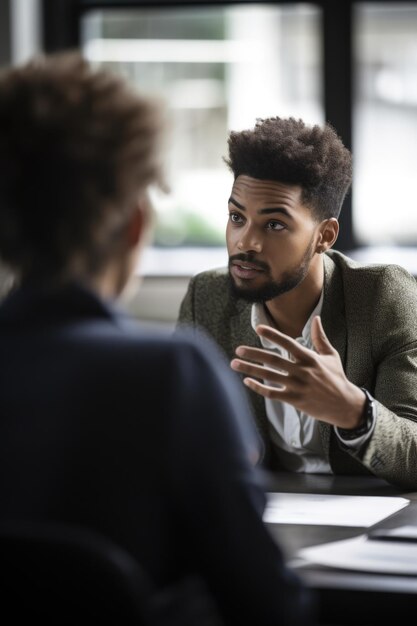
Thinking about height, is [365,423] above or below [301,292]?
below

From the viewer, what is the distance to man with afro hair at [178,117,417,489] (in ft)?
6.91

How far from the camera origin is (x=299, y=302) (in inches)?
88.4

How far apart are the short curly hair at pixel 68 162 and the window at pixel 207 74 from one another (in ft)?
11.5

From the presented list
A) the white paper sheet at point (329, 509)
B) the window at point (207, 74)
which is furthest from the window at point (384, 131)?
the white paper sheet at point (329, 509)

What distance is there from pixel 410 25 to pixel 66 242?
381 centimetres

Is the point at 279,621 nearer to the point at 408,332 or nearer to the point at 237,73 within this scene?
the point at 408,332

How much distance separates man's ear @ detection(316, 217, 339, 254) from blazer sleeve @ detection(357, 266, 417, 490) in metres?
0.15

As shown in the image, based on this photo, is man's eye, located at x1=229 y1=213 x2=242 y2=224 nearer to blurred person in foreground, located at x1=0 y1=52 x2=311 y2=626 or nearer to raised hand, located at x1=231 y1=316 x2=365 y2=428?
raised hand, located at x1=231 y1=316 x2=365 y2=428

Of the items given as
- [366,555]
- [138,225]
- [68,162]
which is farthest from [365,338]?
[68,162]

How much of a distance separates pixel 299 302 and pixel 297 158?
0.32m

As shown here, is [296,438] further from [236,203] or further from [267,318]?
[236,203]

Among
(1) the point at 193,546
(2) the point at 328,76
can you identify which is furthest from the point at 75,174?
(2) the point at 328,76

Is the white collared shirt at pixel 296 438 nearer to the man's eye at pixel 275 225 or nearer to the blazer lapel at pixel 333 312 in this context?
the blazer lapel at pixel 333 312

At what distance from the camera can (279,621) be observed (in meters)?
0.93
